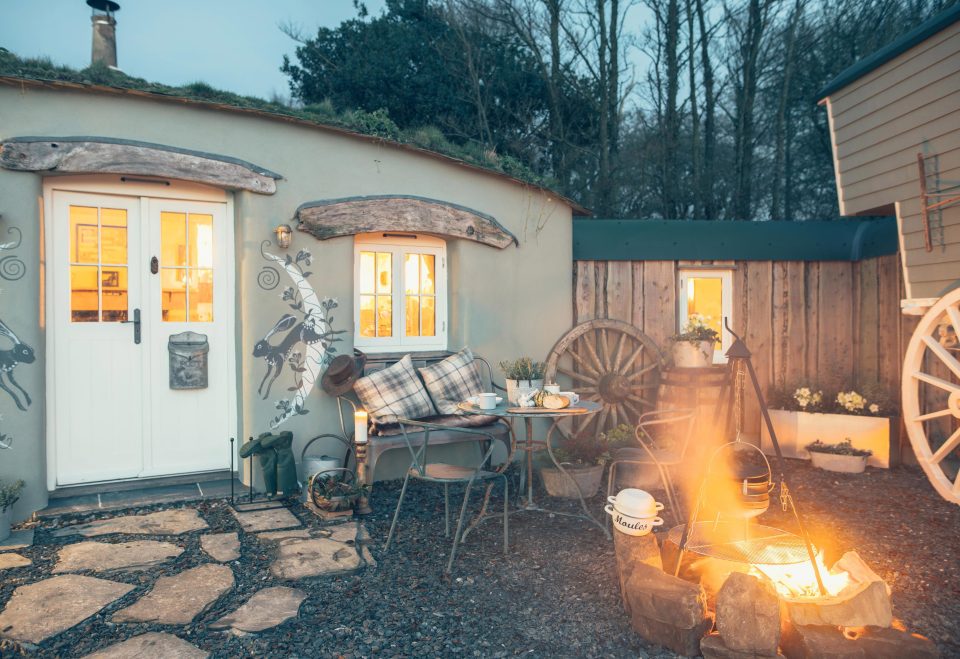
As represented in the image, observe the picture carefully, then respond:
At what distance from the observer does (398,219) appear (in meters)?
4.89

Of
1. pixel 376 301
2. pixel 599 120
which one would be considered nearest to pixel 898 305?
pixel 376 301

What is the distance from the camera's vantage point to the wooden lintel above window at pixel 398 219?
15.1 ft

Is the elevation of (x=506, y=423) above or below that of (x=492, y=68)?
below

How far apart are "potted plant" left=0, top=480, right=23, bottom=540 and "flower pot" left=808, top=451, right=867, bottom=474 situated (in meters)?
5.42

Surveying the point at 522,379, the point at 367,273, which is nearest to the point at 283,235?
the point at 367,273

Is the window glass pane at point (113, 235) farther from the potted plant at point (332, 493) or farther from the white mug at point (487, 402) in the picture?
the white mug at point (487, 402)

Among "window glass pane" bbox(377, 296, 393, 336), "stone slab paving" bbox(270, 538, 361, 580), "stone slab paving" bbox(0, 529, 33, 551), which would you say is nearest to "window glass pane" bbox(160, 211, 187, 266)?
"window glass pane" bbox(377, 296, 393, 336)

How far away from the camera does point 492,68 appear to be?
32.7ft

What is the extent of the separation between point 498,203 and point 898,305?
3.38 m

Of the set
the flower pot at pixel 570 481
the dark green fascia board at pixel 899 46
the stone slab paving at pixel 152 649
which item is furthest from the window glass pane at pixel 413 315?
the dark green fascia board at pixel 899 46

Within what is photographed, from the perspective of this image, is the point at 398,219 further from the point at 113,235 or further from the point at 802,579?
the point at 802,579

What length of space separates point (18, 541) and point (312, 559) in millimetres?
1567

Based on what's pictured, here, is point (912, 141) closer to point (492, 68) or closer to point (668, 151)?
point (668, 151)

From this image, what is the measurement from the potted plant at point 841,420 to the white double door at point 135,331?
173 inches
